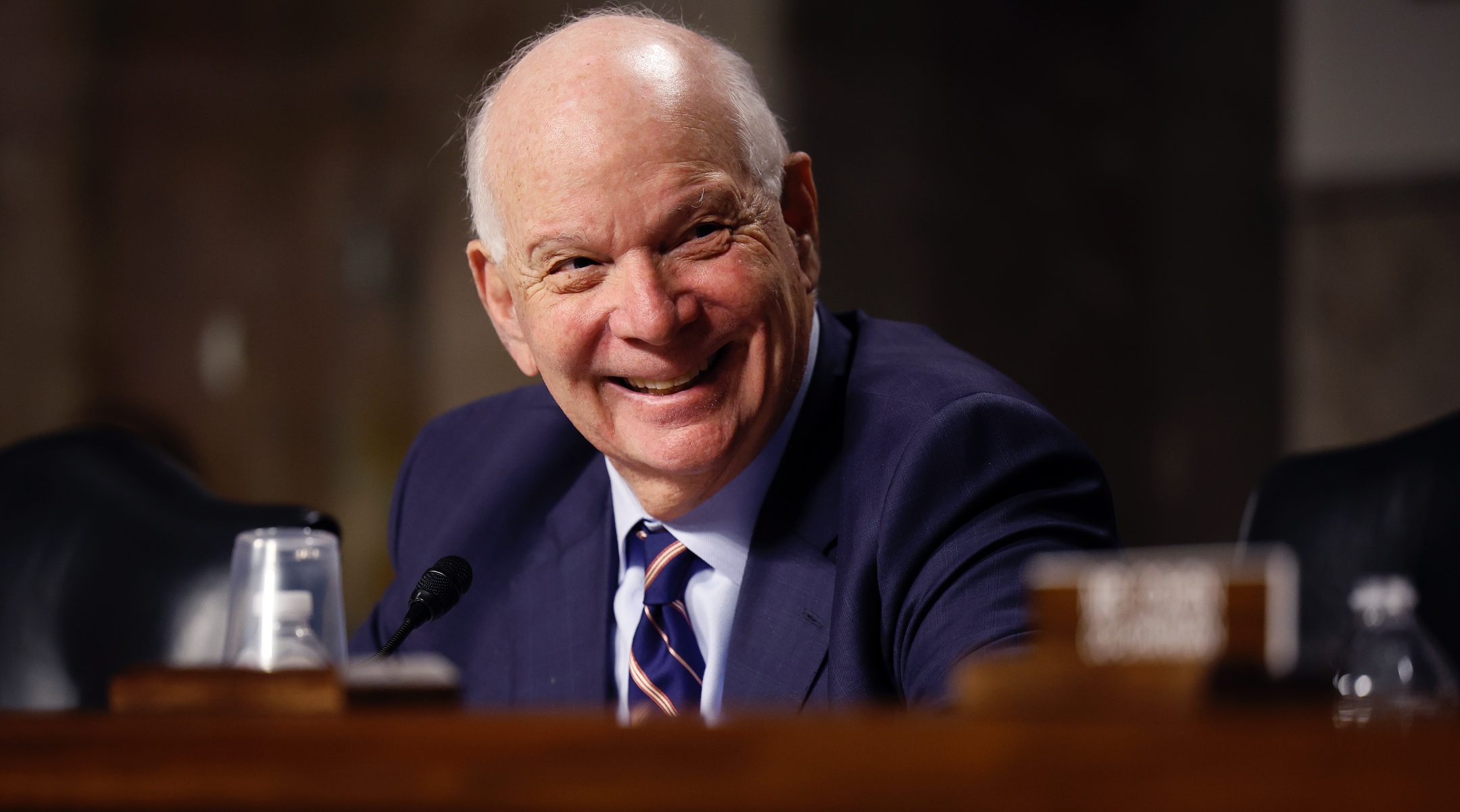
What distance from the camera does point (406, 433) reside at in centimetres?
427

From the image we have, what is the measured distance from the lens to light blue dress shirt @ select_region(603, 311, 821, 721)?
156cm

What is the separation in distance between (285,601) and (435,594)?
0.85 ft

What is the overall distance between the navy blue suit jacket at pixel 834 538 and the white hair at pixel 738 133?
0.23 metres

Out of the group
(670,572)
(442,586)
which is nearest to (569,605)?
(670,572)

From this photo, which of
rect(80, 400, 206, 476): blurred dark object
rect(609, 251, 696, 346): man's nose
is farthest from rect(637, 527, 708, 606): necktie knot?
rect(80, 400, 206, 476): blurred dark object

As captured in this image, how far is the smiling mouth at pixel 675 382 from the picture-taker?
1.57 metres

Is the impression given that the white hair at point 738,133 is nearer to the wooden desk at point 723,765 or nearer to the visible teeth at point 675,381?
the visible teeth at point 675,381

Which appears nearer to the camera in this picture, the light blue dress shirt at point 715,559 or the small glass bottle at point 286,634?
the small glass bottle at point 286,634

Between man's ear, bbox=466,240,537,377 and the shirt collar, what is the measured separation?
0.29 metres

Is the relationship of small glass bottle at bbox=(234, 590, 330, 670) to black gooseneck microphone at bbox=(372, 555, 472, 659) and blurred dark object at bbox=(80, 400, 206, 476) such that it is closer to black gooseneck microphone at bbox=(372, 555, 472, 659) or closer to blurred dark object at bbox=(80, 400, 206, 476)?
black gooseneck microphone at bbox=(372, 555, 472, 659)

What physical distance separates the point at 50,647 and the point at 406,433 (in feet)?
8.23

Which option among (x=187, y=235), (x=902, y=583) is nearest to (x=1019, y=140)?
(x=187, y=235)

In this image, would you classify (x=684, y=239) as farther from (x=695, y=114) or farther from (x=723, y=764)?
(x=723, y=764)

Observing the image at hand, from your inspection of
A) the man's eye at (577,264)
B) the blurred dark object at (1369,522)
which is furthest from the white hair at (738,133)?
the blurred dark object at (1369,522)
